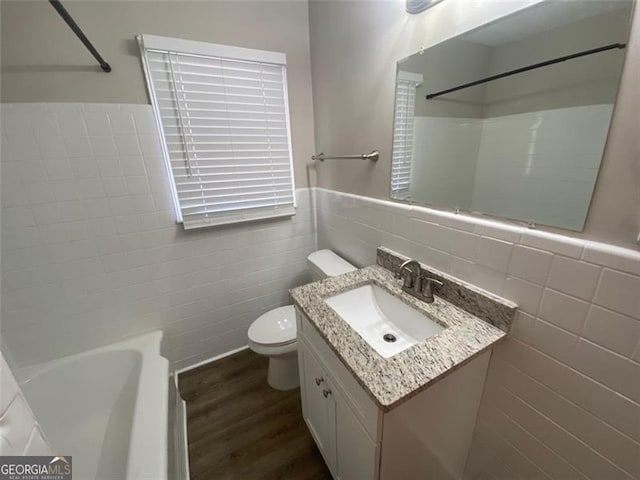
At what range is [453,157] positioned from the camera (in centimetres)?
104

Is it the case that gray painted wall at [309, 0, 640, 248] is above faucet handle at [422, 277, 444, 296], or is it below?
above

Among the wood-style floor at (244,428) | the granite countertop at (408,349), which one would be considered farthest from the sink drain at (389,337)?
the wood-style floor at (244,428)

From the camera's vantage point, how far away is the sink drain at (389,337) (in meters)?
1.02

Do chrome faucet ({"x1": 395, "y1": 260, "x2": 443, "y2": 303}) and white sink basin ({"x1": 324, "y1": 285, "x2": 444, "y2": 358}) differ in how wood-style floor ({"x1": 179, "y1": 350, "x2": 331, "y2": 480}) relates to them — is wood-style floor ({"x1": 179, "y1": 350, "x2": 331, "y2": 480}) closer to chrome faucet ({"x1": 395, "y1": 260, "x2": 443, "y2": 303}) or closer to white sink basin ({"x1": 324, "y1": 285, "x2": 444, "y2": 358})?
white sink basin ({"x1": 324, "y1": 285, "x2": 444, "y2": 358})

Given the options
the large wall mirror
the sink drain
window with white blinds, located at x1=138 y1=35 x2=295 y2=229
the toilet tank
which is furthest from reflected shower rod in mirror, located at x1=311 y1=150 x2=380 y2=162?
the sink drain

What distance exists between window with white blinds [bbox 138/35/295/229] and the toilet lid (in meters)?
0.66

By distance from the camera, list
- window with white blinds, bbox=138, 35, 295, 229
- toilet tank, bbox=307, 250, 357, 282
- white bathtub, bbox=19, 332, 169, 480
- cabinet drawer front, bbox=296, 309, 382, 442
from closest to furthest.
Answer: cabinet drawer front, bbox=296, 309, 382, 442, white bathtub, bbox=19, 332, 169, 480, window with white blinds, bbox=138, 35, 295, 229, toilet tank, bbox=307, 250, 357, 282

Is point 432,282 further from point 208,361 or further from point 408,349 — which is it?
point 208,361

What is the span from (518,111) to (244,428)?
1.88m

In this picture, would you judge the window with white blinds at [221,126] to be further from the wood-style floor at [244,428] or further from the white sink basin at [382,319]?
the wood-style floor at [244,428]

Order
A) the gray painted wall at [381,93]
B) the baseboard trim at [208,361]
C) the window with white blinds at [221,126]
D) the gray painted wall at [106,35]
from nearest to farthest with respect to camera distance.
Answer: the gray painted wall at [381,93] < the gray painted wall at [106,35] < the window with white blinds at [221,126] < the baseboard trim at [208,361]

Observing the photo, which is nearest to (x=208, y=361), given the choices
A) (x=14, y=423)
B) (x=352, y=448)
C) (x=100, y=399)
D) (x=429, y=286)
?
(x=100, y=399)

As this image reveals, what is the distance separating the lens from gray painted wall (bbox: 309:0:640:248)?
22.5 inches

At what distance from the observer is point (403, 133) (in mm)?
1127
